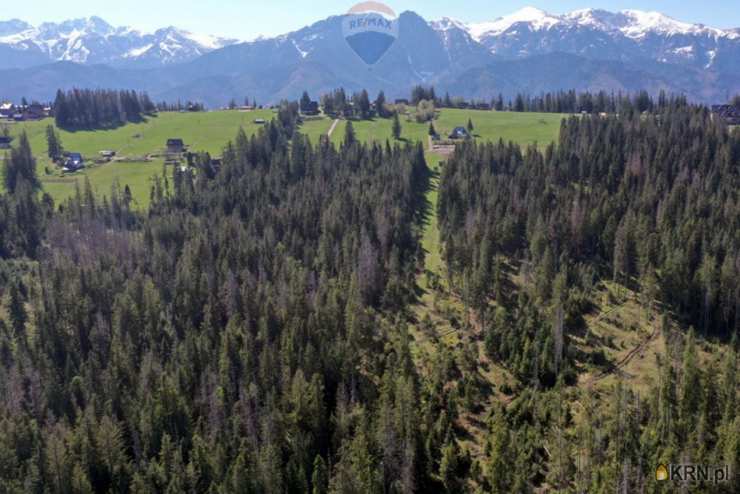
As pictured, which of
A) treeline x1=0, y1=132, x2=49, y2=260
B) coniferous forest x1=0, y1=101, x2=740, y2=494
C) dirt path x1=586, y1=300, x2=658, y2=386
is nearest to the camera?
coniferous forest x1=0, y1=101, x2=740, y2=494

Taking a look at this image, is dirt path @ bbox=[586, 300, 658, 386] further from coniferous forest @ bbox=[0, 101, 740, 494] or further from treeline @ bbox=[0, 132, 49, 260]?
treeline @ bbox=[0, 132, 49, 260]

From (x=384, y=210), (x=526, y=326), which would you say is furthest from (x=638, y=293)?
(x=384, y=210)

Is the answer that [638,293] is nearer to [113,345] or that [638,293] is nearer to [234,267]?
[234,267]

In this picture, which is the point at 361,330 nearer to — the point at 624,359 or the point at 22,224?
the point at 624,359

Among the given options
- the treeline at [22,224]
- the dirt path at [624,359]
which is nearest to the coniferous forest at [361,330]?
the treeline at [22,224]

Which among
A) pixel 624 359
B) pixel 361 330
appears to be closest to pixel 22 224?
pixel 361 330

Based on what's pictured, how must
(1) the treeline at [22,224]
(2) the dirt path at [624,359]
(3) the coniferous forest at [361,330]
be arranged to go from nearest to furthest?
(3) the coniferous forest at [361,330], (2) the dirt path at [624,359], (1) the treeline at [22,224]

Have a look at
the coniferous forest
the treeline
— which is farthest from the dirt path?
the treeline

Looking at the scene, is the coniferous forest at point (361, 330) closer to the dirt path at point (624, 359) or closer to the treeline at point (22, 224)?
the treeline at point (22, 224)

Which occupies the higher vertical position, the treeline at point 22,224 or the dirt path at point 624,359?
the treeline at point 22,224
